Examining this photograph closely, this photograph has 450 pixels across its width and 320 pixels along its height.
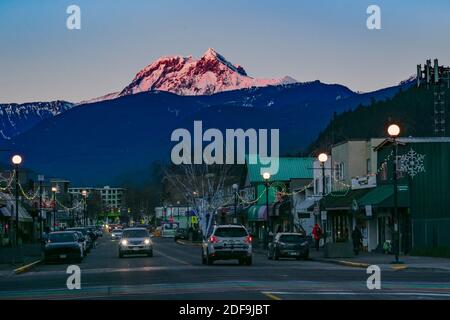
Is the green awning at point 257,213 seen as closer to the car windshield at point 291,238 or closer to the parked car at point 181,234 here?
the parked car at point 181,234

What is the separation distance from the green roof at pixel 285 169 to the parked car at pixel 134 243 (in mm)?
42758

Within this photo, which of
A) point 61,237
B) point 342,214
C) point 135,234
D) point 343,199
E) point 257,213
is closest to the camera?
point 61,237

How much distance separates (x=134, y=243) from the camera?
182 feet

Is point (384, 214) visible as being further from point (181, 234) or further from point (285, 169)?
point (181, 234)

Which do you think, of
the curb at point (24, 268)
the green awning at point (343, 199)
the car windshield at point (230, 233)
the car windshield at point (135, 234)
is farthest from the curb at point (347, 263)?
the curb at point (24, 268)

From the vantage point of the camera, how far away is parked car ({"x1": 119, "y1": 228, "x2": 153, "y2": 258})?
5531 cm

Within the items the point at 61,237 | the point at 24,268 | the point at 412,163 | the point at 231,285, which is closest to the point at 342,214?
the point at 412,163

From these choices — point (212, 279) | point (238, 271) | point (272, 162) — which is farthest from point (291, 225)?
point (212, 279)

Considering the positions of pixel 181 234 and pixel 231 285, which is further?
pixel 181 234

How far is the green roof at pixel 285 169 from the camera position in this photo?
98812mm

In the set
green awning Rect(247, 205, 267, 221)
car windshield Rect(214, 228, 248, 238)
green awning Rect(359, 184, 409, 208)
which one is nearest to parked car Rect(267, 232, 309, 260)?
green awning Rect(359, 184, 409, 208)

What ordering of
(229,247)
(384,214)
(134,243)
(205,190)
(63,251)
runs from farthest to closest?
(205,190), (384,214), (134,243), (63,251), (229,247)

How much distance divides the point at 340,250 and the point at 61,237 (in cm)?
1453
